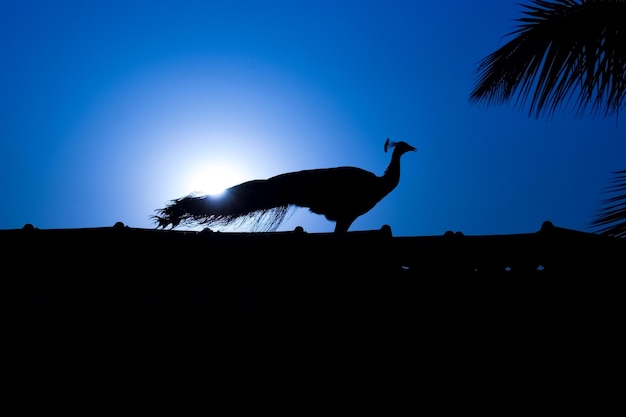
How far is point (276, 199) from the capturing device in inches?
226

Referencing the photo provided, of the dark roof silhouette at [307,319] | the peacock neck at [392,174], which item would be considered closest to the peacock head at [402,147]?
the peacock neck at [392,174]

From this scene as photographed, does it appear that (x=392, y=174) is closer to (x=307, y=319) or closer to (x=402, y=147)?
(x=402, y=147)

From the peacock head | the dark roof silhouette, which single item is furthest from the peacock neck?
the dark roof silhouette

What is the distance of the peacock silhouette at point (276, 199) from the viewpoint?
5672 mm

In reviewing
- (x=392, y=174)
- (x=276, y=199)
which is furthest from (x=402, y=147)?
(x=276, y=199)

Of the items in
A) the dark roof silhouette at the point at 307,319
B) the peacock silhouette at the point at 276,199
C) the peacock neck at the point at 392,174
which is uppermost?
the peacock neck at the point at 392,174

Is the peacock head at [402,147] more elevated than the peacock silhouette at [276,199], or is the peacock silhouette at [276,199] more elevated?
the peacock head at [402,147]

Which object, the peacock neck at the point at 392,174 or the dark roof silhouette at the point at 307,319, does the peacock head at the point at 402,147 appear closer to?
the peacock neck at the point at 392,174

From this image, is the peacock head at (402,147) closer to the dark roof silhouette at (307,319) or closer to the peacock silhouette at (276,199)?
the peacock silhouette at (276,199)

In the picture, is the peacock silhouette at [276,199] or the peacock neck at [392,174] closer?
the peacock silhouette at [276,199]

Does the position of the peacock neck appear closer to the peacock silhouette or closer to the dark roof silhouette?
the peacock silhouette

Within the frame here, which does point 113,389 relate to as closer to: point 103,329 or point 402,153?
point 103,329

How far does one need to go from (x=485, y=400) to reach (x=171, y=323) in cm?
165

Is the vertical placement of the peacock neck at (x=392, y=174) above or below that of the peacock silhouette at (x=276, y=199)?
above
